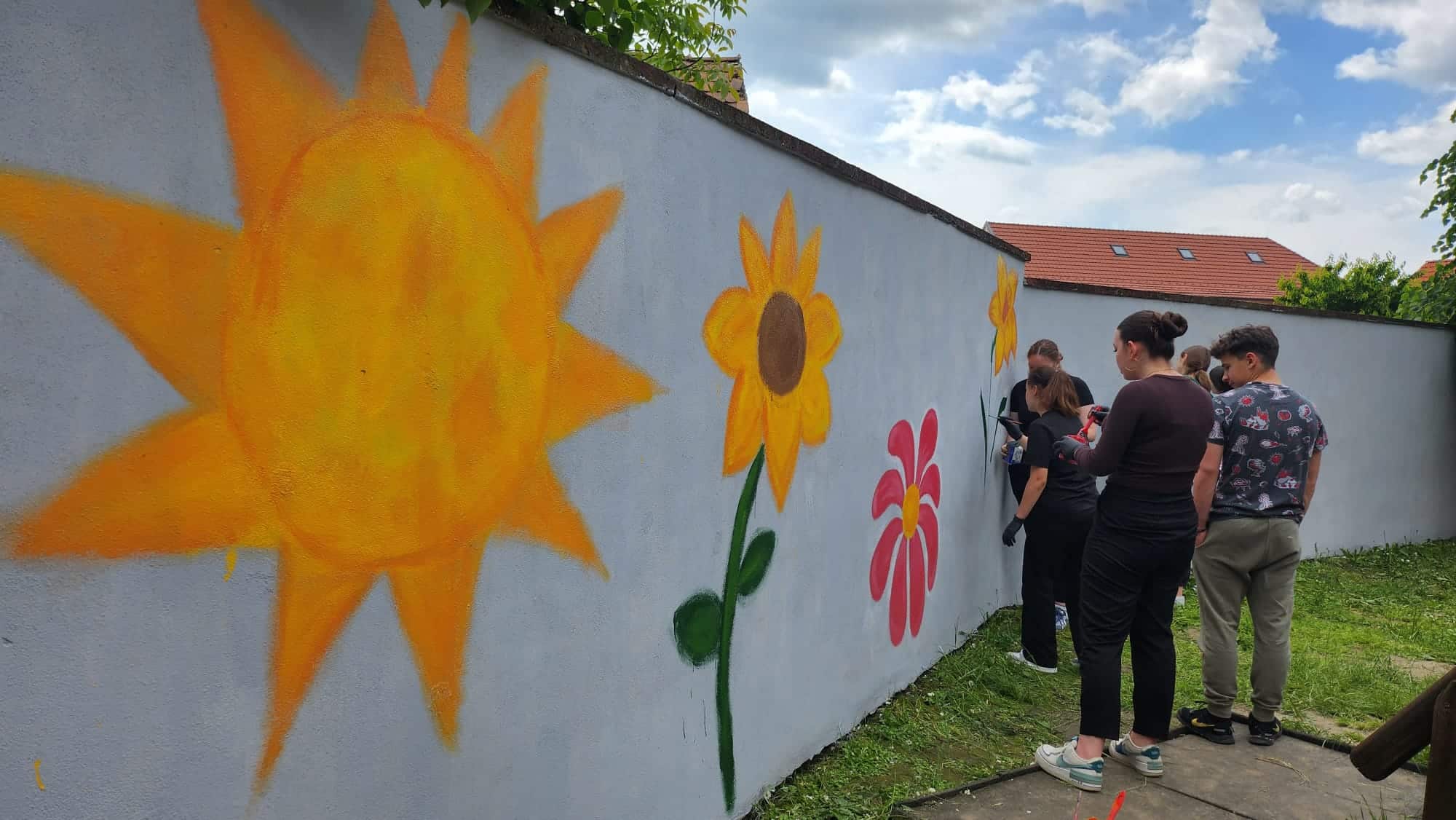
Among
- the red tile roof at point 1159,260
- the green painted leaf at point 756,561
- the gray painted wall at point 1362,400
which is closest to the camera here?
the green painted leaf at point 756,561

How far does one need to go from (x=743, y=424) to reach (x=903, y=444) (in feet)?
5.63

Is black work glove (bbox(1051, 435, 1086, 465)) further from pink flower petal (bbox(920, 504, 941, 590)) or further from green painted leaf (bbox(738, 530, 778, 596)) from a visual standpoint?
green painted leaf (bbox(738, 530, 778, 596))

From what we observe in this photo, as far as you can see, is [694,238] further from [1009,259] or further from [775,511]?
[1009,259]

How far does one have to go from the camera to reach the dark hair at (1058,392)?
5332 millimetres

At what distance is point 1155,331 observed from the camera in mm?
3895

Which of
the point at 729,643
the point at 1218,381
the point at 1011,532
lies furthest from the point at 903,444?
the point at 1218,381

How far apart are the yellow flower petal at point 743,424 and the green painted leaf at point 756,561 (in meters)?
0.29

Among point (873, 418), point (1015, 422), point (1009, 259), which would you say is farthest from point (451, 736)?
point (1009, 259)

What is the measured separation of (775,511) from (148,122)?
2341mm

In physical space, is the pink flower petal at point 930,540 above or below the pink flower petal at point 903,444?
below

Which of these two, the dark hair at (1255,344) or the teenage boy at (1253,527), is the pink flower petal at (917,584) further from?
the dark hair at (1255,344)

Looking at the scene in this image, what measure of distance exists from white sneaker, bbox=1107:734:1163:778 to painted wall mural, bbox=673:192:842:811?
1881mm

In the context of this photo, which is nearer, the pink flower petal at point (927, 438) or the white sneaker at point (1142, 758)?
the white sneaker at point (1142, 758)

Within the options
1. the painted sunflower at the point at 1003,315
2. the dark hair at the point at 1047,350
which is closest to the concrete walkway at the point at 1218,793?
the dark hair at the point at 1047,350
